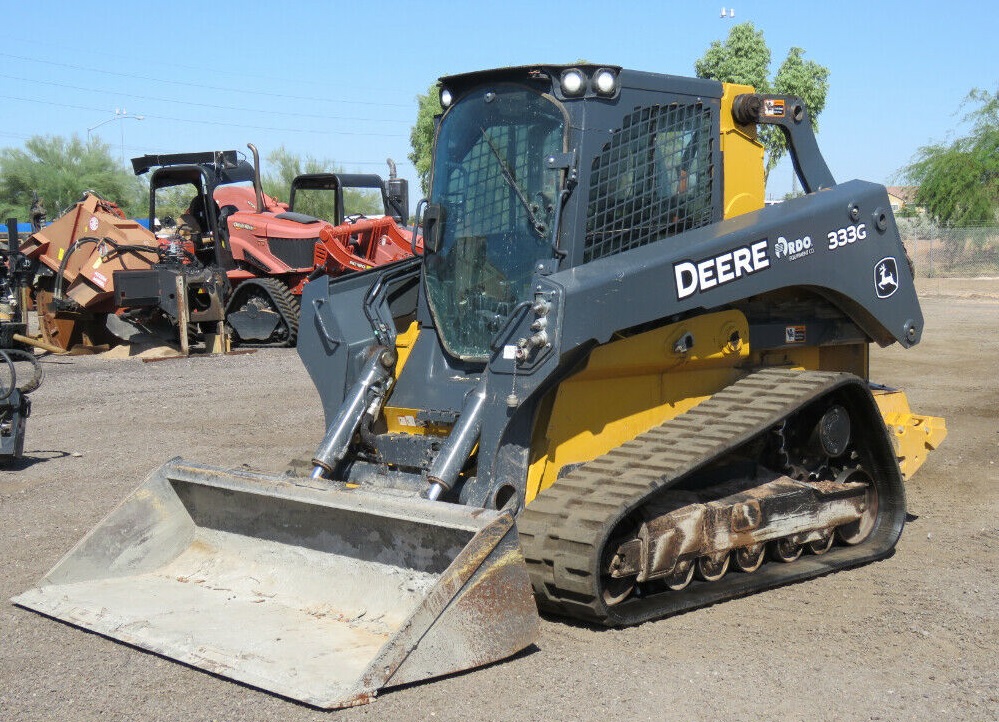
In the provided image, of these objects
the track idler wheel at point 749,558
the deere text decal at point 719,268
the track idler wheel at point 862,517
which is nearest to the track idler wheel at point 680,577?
the track idler wheel at point 749,558

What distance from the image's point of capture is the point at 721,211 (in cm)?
600

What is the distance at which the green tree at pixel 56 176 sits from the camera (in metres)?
54.8

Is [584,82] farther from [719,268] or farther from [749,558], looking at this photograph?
[749,558]

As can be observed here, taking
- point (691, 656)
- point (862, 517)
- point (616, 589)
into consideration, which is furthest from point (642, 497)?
point (862, 517)

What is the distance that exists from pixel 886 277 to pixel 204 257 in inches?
511

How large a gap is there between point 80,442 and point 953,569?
698 centimetres

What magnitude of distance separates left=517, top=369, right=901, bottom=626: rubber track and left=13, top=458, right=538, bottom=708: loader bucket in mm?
309

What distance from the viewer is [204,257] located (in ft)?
57.6

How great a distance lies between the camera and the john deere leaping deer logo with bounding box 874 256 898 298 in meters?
6.39

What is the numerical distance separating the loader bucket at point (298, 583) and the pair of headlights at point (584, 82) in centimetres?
204

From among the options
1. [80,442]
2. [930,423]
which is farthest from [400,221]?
[930,423]

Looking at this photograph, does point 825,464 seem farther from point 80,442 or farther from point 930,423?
point 80,442

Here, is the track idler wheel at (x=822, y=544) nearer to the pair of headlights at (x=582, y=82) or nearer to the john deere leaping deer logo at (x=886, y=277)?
the john deere leaping deer logo at (x=886, y=277)

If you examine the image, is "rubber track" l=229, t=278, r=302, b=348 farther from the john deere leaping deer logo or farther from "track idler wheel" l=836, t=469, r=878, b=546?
"track idler wheel" l=836, t=469, r=878, b=546
